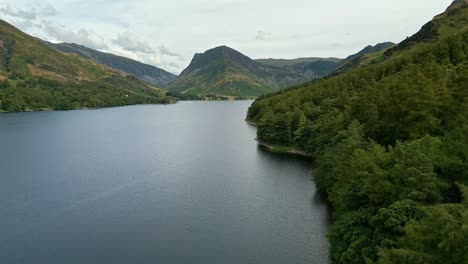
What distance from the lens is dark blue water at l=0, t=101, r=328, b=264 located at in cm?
6100

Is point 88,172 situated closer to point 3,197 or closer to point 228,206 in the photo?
point 3,197

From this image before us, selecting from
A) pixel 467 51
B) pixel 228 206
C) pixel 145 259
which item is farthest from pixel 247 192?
pixel 467 51

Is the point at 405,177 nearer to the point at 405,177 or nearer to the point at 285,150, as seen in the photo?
the point at 405,177

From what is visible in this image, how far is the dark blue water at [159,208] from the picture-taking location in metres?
61.0

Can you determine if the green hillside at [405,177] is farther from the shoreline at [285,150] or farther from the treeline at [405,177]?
the shoreline at [285,150]

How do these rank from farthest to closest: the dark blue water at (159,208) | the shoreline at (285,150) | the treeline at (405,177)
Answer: the shoreline at (285,150) → the dark blue water at (159,208) → the treeline at (405,177)

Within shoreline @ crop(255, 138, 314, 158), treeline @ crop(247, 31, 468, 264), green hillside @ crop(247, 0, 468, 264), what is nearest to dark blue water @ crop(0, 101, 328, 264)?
shoreline @ crop(255, 138, 314, 158)

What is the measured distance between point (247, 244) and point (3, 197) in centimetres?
6330

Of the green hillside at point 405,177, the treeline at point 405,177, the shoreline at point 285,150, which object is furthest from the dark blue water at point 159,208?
the green hillside at point 405,177

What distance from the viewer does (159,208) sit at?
81.2 meters

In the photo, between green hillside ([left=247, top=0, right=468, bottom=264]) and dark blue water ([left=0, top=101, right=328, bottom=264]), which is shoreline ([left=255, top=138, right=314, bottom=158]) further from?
green hillside ([left=247, top=0, right=468, bottom=264])

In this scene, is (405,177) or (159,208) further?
(159,208)

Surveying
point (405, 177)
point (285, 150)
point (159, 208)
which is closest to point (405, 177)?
point (405, 177)

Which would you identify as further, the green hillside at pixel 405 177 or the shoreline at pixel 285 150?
the shoreline at pixel 285 150
